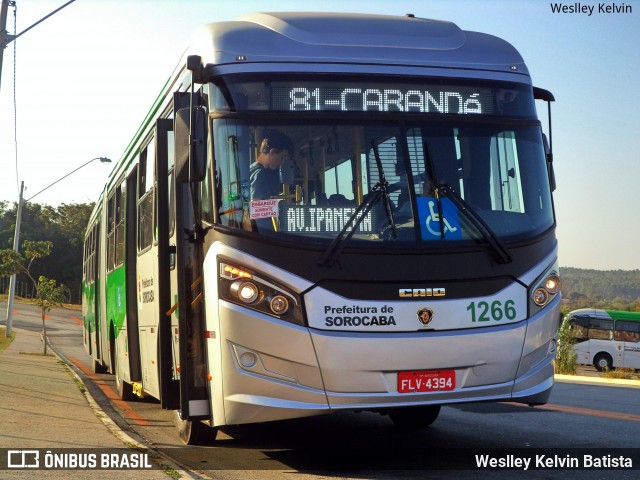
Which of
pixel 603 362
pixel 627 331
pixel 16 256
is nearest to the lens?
pixel 16 256

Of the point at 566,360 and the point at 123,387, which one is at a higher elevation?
the point at 123,387

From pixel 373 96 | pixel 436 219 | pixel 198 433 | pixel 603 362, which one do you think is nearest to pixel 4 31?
pixel 198 433

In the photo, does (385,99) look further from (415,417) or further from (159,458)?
(415,417)

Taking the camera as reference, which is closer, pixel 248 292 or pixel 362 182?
pixel 248 292

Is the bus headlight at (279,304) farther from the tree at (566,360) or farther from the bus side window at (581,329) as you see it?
the bus side window at (581,329)

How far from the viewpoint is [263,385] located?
721 centimetres

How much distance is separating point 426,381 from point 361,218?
1361 mm

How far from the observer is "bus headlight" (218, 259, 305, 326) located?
7.16 metres

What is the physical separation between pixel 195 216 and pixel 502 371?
2.80 meters

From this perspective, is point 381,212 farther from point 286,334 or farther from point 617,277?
point 617,277

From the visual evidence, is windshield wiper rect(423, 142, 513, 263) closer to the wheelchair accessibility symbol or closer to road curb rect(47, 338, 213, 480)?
the wheelchair accessibility symbol

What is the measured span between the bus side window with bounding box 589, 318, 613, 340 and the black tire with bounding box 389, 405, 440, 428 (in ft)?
131

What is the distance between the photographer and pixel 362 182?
24.7ft

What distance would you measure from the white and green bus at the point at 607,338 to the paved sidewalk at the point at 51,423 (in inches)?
1401
